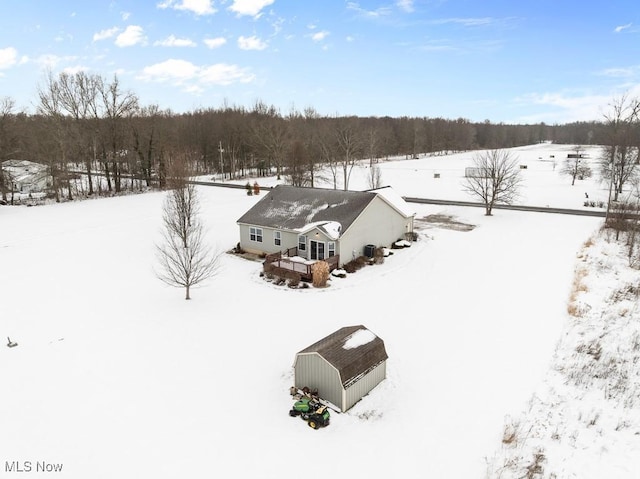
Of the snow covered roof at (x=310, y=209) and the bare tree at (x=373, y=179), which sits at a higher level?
the bare tree at (x=373, y=179)

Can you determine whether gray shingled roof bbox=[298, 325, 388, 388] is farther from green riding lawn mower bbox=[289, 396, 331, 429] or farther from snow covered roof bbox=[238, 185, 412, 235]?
snow covered roof bbox=[238, 185, 412, 235]

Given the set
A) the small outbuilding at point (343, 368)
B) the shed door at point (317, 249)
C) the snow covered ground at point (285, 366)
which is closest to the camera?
the snow covered ground at point (285, 366)

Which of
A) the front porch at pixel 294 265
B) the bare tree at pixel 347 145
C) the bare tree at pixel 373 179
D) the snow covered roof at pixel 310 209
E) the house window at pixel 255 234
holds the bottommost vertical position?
the front porch at pixel 294 265

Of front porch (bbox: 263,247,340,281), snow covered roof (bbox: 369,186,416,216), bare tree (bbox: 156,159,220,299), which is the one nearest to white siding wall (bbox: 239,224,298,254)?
front porch (bbox: 263,247,340,281)

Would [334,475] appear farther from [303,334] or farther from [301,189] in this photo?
[301,189]

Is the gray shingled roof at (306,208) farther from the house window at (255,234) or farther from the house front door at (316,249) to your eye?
the house front door at (316,249)

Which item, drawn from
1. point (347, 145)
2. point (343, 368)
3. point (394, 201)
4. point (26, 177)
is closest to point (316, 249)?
point (394, 201)

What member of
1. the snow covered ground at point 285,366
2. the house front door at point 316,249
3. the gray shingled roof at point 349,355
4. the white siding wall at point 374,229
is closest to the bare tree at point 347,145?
the white siding wall at point 374,229

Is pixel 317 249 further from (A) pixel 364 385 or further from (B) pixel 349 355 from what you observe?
(A) pixel 364 385
